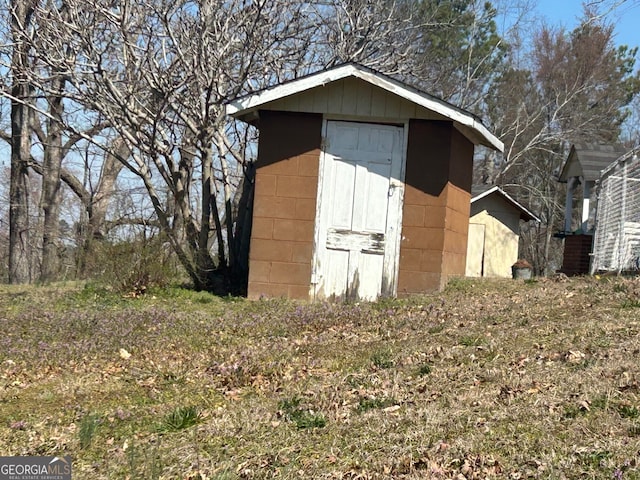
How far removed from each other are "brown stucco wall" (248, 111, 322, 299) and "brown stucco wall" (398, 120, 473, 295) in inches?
54.8

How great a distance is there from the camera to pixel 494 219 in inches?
754

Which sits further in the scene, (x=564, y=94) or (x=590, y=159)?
(x=564, y=94)

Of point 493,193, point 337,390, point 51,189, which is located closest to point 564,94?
point 493,193

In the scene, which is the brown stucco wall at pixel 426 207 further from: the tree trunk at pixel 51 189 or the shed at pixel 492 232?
the tree trunk at pixel 51 189

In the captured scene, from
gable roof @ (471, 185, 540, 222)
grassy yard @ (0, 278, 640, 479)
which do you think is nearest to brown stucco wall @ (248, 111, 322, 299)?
grassy yard @ (0, 278, 640, 479)

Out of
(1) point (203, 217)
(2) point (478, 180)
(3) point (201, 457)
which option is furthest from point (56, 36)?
(2) point (478, 180)

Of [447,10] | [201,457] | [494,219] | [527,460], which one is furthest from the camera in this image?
[447,10]

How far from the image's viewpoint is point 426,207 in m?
10.9

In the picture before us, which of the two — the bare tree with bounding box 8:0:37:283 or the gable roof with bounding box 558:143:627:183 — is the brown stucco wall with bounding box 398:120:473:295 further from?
the bare tree with bounding box 8:0:37:283

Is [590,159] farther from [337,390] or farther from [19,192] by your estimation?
[19,192]

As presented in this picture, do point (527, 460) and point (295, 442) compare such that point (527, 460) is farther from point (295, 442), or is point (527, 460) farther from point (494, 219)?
point (494, 219)

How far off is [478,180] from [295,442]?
1120 inches

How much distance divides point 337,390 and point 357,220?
5556mm

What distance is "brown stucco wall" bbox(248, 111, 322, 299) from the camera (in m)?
10.9
